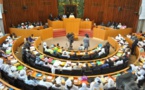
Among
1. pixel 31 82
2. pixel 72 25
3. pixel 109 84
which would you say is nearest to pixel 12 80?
pixel 31 82

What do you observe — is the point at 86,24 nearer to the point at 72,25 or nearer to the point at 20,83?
the point at 72,25

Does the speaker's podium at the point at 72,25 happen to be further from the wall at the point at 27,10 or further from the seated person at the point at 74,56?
the seated person at the point at 74,56

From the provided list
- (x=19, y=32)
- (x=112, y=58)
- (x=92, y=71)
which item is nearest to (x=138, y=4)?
(x=112, y=58)

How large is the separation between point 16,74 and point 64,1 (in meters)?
12.3

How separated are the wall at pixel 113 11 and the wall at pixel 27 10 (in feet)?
13.3

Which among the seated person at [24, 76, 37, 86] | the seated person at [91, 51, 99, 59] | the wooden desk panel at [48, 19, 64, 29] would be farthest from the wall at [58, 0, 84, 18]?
the seated person at [24, 76, 37, 86]

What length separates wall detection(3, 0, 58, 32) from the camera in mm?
15328

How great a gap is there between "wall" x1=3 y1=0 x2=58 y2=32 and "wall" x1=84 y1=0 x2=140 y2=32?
13.3 ft

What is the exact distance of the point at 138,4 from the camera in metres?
15.0

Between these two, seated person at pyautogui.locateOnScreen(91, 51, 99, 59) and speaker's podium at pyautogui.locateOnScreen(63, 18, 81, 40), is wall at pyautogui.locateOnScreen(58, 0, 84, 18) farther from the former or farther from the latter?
seated person at pyautogui.locateOnScreen(91, 51, 99, 59)

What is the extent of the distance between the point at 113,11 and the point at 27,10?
8.94 m

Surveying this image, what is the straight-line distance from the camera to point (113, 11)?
57.3ft

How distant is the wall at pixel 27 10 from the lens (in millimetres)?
15328

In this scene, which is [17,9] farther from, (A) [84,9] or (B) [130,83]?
(B) [130,83]
